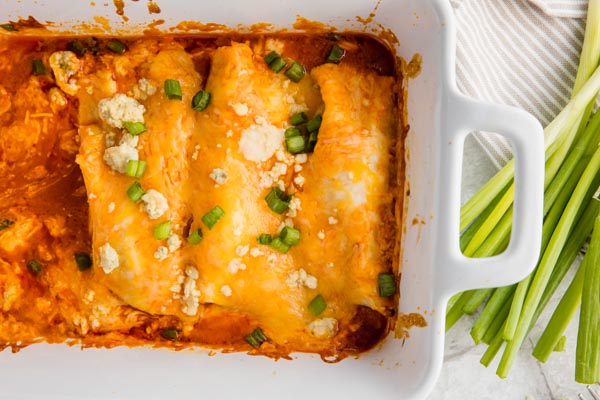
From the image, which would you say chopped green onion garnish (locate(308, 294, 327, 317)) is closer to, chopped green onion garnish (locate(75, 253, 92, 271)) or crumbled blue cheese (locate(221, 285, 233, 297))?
crumbled blue cheese (locate(221, 285, 233, 297))

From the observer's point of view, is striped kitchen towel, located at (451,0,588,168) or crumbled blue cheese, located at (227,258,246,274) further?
striped kitchen towel, located at (451,0,588,168)

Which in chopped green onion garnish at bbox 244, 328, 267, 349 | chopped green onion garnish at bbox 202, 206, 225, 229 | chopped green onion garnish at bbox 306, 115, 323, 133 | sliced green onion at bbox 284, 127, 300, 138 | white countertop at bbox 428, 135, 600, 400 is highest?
chopped green onion garnish at bbox 306, 115, 323, 133

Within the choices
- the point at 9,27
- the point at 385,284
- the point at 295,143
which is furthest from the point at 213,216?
the point at 9,27

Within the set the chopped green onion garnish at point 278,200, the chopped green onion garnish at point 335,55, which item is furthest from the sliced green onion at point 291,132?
the chopped green onion garnish at point 335,55

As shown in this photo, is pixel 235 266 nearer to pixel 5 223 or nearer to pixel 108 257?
pixel 108 257

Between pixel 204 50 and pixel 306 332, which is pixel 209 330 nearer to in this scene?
pixel 306 332

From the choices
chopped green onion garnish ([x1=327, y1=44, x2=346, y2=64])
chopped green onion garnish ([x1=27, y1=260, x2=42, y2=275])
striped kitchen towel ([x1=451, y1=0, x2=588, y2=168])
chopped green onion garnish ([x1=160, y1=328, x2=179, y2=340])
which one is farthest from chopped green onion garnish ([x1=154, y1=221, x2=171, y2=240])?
striped kitchen towel ([x1=451, y1=0, x2=588, y2=168])
